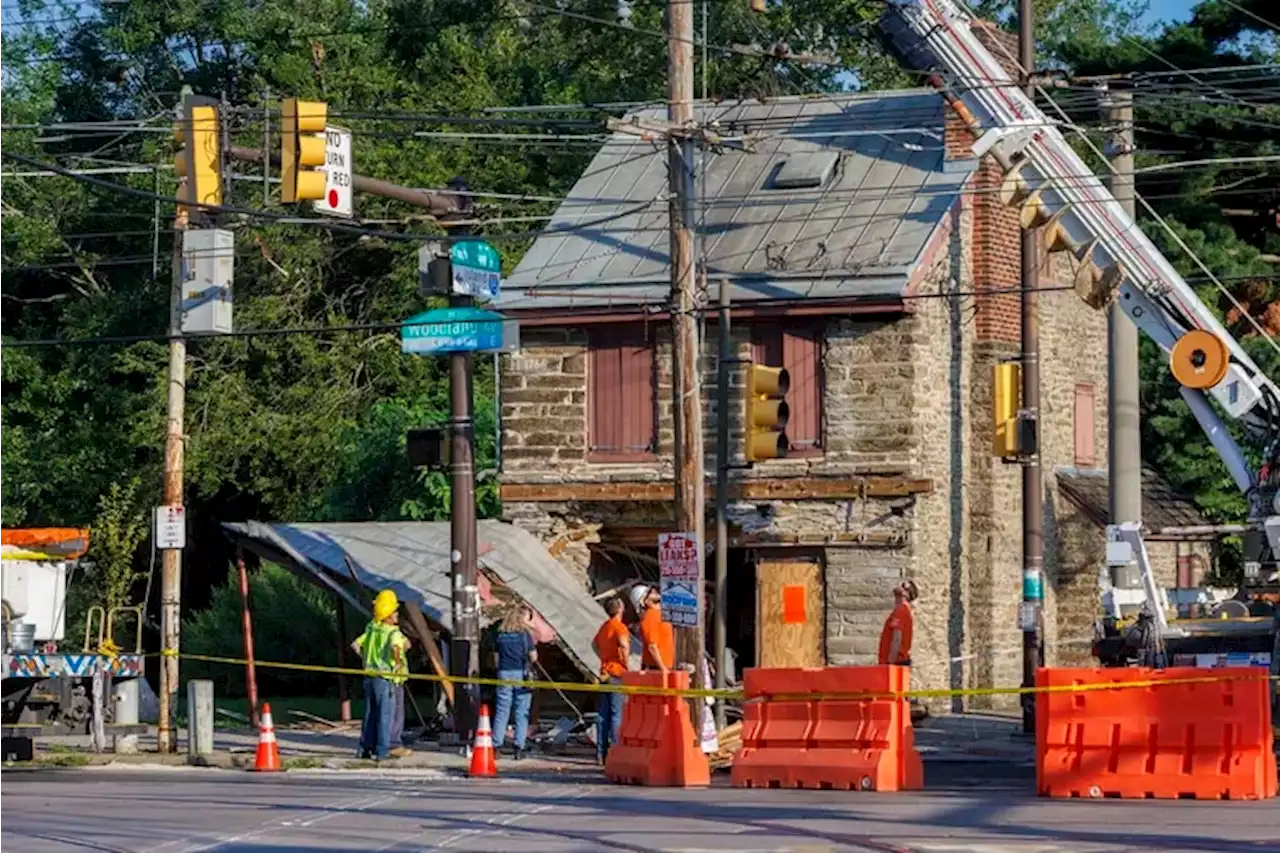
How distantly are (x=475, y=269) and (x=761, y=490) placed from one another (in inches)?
241

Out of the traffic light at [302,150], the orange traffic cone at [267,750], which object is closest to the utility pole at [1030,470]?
the traffic light at [302,150]

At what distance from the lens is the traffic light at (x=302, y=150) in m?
20.9

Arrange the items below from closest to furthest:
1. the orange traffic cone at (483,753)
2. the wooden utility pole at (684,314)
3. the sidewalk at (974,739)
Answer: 1. the orange traffic cone at (483,753)
2. the wooden utility pole at (684,314)
3. the sidewalk at (974,739)

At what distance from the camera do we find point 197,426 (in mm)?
40188

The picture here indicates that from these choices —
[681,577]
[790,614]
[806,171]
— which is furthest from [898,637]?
[806,171]

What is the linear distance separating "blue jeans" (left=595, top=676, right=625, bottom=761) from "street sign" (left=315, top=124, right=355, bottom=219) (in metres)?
5.23

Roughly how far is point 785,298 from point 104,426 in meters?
17.9

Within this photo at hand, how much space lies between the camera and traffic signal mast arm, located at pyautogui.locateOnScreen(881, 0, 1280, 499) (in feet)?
73.7

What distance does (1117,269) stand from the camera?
22.9m

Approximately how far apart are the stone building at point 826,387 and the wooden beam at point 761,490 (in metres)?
0.03

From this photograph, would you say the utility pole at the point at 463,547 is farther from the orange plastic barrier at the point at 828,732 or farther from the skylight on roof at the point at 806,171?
the skylight on roof at the point at 806,171

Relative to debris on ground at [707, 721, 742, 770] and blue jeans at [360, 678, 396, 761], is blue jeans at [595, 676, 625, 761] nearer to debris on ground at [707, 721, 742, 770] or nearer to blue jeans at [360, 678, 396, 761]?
debris on ground at [707, 721, 742, 770]

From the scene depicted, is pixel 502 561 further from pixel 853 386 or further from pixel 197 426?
pixel 197 426

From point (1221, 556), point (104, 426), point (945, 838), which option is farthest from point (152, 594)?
point (945, 838)
